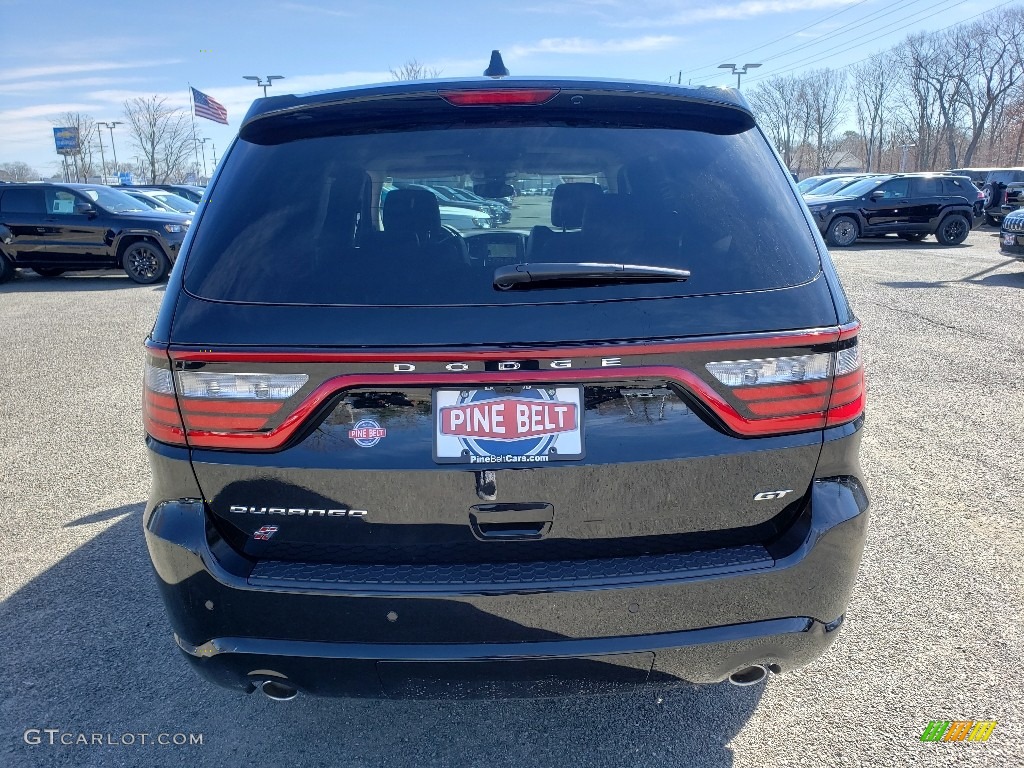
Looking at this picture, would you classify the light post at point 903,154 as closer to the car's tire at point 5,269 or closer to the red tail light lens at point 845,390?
the car's tire at point 5,269

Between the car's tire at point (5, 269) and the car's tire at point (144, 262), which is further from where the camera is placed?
the car's tire at point (5, 269)

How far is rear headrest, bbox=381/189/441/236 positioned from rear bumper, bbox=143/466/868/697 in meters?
0.93

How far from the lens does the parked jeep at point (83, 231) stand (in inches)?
539

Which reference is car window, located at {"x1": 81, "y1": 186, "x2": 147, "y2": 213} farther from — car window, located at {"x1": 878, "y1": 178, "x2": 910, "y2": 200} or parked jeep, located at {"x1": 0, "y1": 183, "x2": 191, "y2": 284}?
car window, located at {"x1": 878, "y1": 178, "x2": 910, "y2": 200}

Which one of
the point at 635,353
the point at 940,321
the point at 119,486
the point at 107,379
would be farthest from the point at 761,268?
the point at 940,321

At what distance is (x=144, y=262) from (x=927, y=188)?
1837 cm

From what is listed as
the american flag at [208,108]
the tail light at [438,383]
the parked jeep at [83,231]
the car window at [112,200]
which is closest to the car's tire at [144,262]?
the parked jeep at [83,231]

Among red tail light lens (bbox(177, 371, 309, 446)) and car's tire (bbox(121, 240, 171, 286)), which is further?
car's tire (bbox(121, 240, 171, 286))

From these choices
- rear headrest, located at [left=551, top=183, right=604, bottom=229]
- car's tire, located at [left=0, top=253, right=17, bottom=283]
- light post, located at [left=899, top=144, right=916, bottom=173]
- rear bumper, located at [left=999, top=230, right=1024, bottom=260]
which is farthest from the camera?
light post, located at [left=899, top=144, right=916, bottom=173]

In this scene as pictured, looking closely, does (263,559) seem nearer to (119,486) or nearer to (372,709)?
(372,709)

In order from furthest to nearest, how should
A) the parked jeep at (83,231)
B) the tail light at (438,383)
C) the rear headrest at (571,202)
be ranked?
1. the parked jeep at (83,231)
2. the rear headrest at (571,202)
3. the tail light at (438,383)

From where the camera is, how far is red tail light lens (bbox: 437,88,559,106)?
204cm

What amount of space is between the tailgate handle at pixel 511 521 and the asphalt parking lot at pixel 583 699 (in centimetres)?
53

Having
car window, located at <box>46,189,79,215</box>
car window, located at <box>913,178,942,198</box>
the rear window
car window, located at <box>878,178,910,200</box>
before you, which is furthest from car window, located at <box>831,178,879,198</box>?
the rear window
